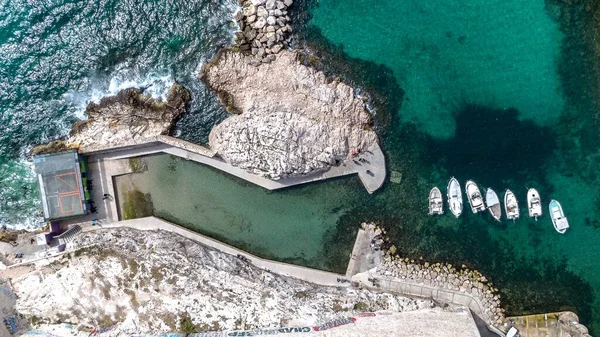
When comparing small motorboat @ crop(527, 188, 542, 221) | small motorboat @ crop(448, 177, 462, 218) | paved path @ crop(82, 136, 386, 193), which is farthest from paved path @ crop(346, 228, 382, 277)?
small motorboat @ crop(527, 188, 542, 221)

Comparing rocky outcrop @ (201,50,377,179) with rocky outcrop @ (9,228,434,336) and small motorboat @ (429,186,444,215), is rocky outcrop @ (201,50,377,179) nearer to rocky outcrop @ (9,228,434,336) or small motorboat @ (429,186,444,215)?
small motorboat @ (429,186,444,215)

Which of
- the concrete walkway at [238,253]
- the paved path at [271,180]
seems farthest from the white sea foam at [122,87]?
the concrete walkway at [238,253]

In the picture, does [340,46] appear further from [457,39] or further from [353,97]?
[457,39]

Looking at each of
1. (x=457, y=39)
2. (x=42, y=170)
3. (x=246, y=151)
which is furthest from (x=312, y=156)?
(x=42, y=170)

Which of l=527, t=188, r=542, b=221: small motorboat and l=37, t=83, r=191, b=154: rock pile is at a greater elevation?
l=37, t=83, r=191, b=154: rock pile

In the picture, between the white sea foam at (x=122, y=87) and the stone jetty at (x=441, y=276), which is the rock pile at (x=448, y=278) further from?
the white sea foam at (x=122, y=87)

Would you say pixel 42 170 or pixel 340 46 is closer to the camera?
pixel 42 170
